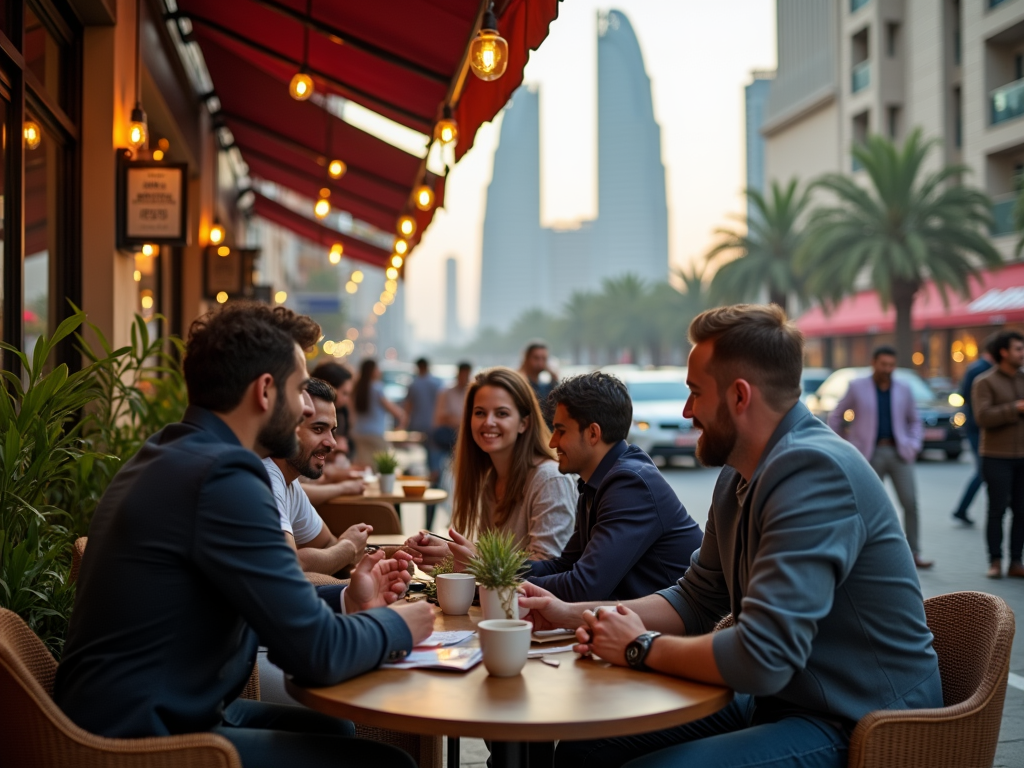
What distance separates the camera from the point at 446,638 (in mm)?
2766

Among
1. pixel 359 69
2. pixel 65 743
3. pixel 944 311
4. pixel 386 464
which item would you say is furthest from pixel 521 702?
pixel 944 311

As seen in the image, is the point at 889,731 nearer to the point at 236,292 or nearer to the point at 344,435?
the point at 344,435

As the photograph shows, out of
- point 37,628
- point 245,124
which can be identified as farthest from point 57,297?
point 245,124

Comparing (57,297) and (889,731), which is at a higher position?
(57,297)

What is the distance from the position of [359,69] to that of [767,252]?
90.9ft

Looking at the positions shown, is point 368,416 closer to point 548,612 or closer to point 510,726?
point 548,612

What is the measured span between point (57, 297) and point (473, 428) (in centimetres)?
351

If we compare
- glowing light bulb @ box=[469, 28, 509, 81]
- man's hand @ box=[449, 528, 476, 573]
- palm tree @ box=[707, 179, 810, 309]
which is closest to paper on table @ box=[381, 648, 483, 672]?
man's hand @ box=[449, 528, 476, 573]

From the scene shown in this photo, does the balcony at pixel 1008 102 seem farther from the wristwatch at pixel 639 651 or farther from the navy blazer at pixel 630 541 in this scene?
the wristwatch at pixel 639 651

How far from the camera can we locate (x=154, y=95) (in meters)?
8.84

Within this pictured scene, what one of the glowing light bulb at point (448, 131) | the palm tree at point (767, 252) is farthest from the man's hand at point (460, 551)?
the palm tree at point (767, 252)

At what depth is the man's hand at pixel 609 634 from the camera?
2557 mm

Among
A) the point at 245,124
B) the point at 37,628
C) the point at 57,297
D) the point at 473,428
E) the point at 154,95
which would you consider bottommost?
the point at 37,628

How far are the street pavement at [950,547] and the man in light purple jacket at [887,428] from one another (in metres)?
0.57
